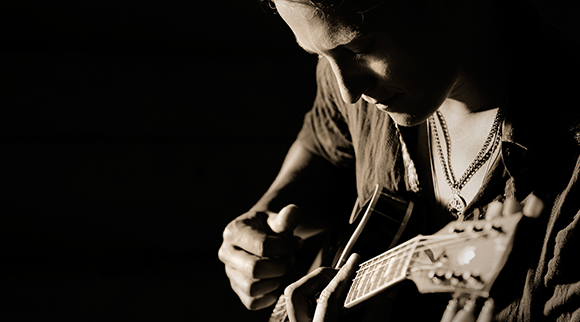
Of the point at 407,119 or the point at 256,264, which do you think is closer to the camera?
the point at 407,119

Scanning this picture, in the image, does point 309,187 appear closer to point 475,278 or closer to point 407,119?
point 407,119

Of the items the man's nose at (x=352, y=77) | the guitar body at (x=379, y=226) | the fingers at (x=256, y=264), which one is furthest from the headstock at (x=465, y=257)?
the fingers at (x=256, y=264)

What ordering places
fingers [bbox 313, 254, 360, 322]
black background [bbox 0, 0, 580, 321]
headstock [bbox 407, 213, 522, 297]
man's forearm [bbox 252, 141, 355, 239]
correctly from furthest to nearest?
black background [bbox 0, 0, 580, 321], man's forearm [bbox 252, 141, 355, 239], fingers [bbox 313, 254, 360, 322], headstock [bbox 407, 213, 522, 297]

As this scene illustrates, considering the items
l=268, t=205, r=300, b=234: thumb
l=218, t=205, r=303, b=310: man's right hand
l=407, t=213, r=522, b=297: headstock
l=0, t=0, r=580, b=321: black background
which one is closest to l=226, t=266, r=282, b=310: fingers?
l=218, t=205, r=303, b=310: man's right hand

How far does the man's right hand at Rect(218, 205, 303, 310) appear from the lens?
0.75m

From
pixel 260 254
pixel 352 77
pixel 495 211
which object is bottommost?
pixel 260 254

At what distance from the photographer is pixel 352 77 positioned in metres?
0.54

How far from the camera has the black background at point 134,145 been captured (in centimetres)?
130

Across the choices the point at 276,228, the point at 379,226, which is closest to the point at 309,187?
the point at 276,228

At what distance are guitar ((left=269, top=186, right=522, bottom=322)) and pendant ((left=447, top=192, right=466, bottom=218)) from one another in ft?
0.40

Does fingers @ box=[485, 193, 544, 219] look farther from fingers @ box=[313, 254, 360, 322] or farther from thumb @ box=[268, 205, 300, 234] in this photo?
thumb @ box=[268, 205, 300, 234]

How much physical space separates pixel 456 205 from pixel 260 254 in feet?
1.20

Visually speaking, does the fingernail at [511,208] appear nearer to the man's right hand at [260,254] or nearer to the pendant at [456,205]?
the pendant at [456,205]

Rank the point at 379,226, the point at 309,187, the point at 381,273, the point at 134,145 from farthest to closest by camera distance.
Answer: the point at 134,145, the point at 309,187, the point at 379,226, the point at 381,273
